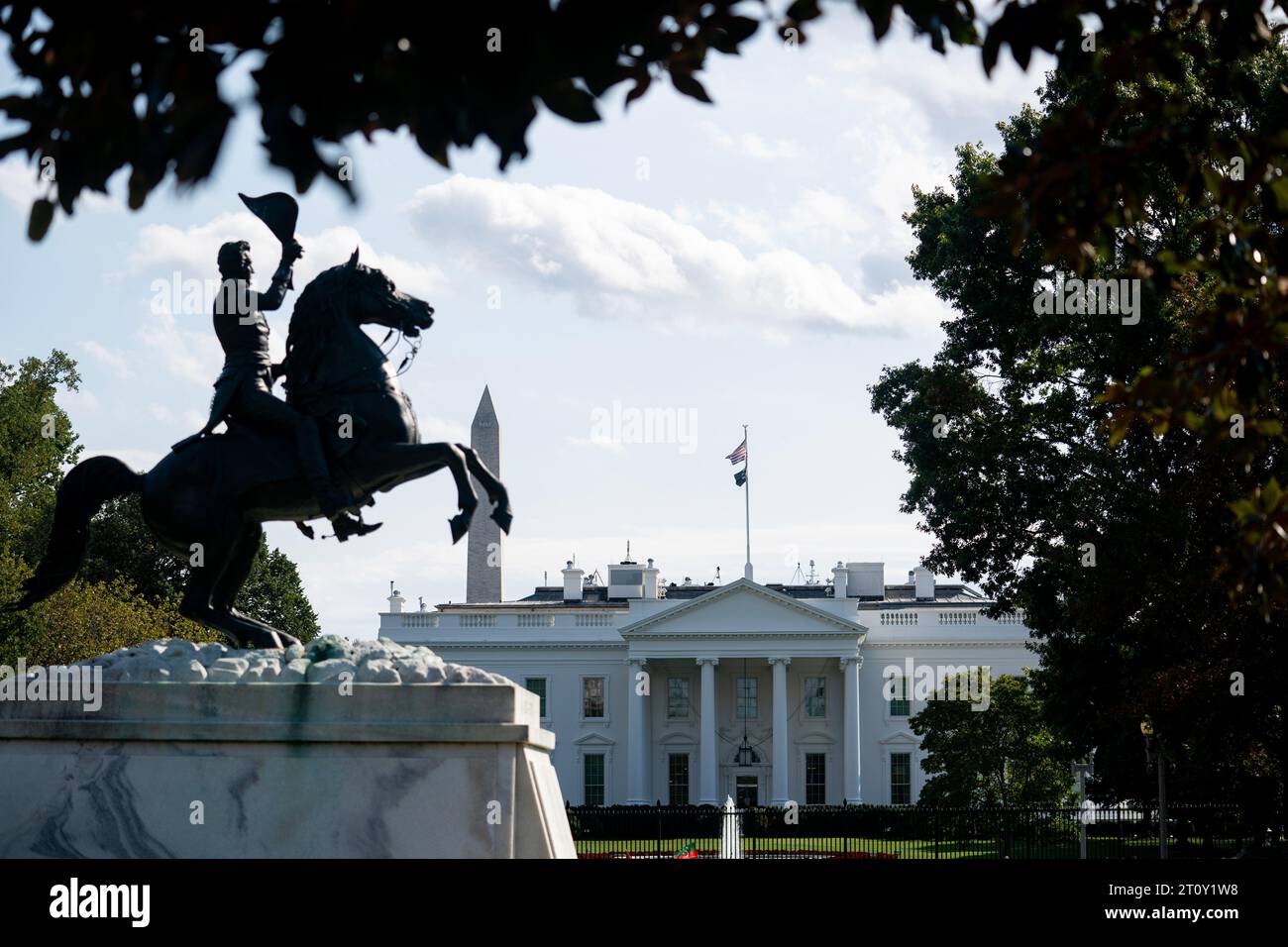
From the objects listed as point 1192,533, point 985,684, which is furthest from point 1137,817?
point 1192,533

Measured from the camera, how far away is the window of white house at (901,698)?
65.9 m

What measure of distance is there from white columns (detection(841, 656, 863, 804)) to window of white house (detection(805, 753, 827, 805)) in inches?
59.1

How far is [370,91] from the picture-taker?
379cm

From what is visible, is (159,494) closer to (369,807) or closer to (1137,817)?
(369,807)

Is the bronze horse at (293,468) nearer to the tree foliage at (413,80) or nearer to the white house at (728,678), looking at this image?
the tree foliage at (413,80)

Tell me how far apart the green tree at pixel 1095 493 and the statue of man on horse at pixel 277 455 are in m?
13.4

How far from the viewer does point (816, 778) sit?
6700 cm

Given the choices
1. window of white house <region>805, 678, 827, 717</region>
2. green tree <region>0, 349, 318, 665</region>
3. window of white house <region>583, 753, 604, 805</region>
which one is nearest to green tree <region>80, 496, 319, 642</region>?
green tree <region>0, 349, 318, 665</region>

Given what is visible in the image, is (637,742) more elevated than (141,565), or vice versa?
(141,565)

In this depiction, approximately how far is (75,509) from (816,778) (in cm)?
5937

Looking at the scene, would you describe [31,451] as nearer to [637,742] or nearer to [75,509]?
[637,742]

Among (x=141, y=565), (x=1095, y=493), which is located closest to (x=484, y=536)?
(x=141, y=565)
